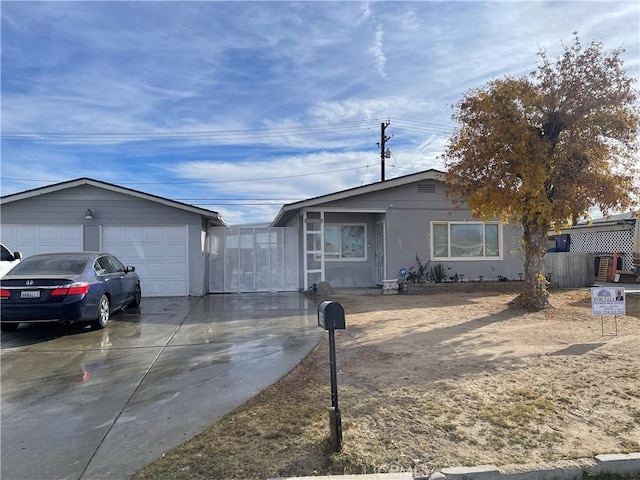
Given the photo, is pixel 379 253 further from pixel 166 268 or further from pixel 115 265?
pixel 115 265

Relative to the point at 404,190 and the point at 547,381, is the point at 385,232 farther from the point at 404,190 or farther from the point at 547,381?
the point at 547,381

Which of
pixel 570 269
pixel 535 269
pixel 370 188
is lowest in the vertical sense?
pixel 570 269

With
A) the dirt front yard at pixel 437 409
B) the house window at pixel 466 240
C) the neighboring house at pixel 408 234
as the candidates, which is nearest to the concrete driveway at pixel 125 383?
the dirt front yard at pixel 437 409

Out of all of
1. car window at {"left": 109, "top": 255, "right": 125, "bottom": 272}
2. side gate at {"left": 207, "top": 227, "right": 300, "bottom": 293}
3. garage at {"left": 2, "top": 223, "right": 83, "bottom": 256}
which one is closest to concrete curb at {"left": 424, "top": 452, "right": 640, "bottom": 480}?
car window at {"left": 109, "top": 255, "right": 125, "bottom": 272}

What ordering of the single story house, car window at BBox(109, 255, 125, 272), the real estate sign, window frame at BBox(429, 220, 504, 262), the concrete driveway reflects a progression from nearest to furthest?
the concrete driveway, the real estate sign, car window at BBox(109, 255, 125, 272), the single story house, window frame at BBox(429, 220, 504, 262)

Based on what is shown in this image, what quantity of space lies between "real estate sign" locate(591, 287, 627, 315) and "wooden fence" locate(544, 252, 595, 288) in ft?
28.3

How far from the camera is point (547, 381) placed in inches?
198

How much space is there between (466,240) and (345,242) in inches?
166

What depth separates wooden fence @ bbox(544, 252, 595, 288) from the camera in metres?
15.4

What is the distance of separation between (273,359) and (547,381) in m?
3.48

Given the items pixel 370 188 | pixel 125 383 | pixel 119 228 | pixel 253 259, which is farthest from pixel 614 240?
pixel 125 383

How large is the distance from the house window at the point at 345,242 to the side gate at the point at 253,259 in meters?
1.17

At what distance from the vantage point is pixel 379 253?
15.8 meters

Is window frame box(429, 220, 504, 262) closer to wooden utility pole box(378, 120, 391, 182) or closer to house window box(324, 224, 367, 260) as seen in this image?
house window box(324, 224, 367, 260)
